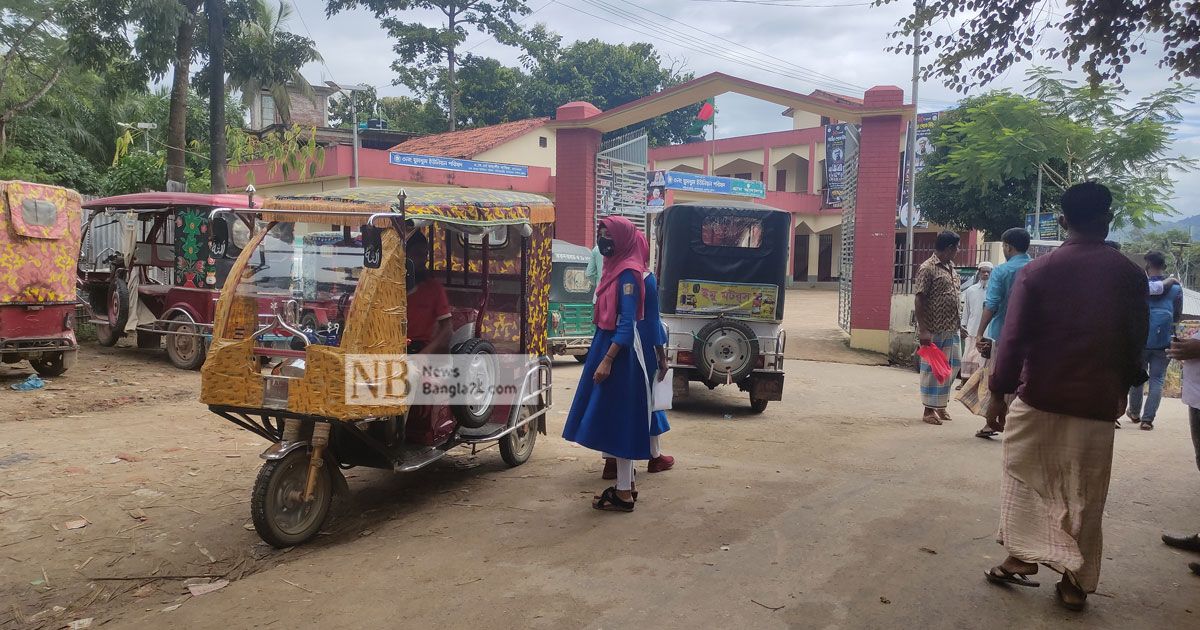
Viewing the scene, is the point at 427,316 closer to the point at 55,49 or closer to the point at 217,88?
the point at 217,88

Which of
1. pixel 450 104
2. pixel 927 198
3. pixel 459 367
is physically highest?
pixel 450 104

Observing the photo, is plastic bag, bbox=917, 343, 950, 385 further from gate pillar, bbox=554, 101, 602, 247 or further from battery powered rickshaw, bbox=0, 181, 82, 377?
battery powered rickshaw, bbox=0, 181, 82, 377

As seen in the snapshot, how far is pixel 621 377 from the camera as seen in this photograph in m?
4.86

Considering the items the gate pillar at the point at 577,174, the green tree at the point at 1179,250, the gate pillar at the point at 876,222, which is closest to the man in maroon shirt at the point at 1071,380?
the gate pillar at the point at 876,222

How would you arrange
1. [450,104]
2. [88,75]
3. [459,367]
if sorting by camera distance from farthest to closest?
[450,104] < [88,75] < [459,367]

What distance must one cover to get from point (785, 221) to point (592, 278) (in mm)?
3591

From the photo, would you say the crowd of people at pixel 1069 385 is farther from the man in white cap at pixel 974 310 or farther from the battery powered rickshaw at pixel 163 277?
the battery powered rickshaw at pixel 163 277

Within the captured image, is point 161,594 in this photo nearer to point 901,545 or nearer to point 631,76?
point 901,545

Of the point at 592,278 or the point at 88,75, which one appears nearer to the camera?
A: the point at 592,278

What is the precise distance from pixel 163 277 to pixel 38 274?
8.62ft

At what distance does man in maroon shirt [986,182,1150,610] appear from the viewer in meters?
3.34

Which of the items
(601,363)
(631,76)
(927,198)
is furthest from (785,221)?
(631,76)

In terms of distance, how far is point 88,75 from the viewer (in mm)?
24438

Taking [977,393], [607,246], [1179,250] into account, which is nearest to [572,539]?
[607,246]
